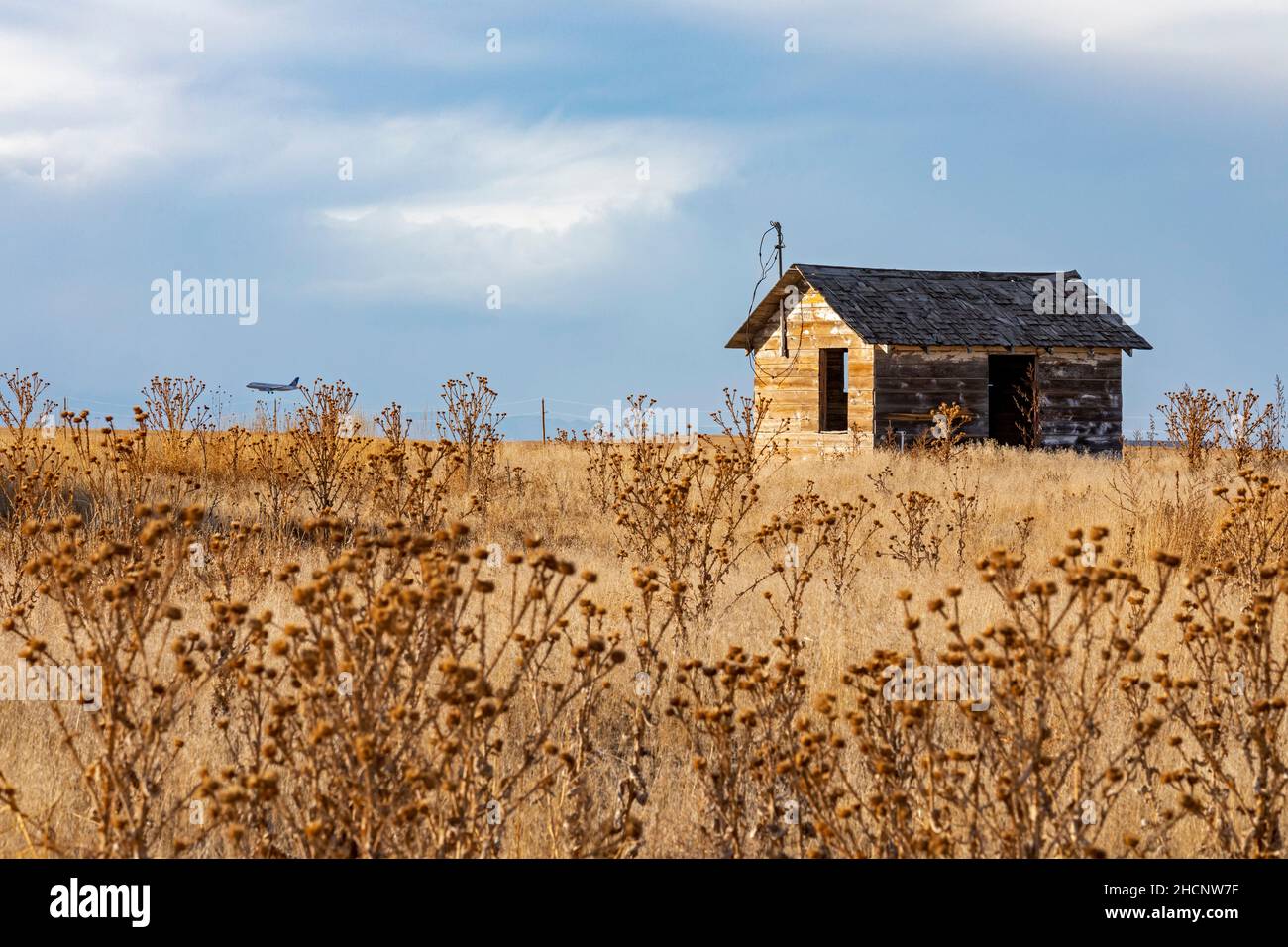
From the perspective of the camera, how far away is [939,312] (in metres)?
22.2

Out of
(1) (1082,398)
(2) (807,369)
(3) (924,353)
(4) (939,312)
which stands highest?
(4) (939,312)

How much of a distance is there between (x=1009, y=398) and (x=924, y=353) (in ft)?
16.5

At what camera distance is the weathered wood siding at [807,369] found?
2081cm

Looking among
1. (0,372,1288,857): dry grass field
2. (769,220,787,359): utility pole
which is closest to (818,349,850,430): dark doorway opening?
(769,220,787,359): utility pole

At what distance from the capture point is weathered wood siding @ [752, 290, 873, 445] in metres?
20.8

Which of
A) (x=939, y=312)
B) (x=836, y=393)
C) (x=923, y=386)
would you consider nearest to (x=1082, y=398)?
(x=939, y=312)

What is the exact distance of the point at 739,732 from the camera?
18.2 feet

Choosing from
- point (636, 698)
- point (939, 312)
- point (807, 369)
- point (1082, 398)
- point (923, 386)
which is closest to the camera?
point (636, 698)

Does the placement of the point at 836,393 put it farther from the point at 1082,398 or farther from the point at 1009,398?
the point at 1082,398

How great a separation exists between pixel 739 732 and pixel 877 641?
1.75 meters

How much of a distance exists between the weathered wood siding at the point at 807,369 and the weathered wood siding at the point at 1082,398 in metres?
4.04

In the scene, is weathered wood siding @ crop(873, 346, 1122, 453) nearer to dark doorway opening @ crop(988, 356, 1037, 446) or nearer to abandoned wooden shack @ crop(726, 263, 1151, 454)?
abandoned wooden shack @ crop(726, 263, 1151, 454)

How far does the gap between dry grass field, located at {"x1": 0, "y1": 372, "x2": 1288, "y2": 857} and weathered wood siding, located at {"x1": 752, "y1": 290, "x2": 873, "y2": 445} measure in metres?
9.13

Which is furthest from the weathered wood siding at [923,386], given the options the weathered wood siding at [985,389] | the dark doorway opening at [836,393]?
the dark doorway opening at [836,393]
